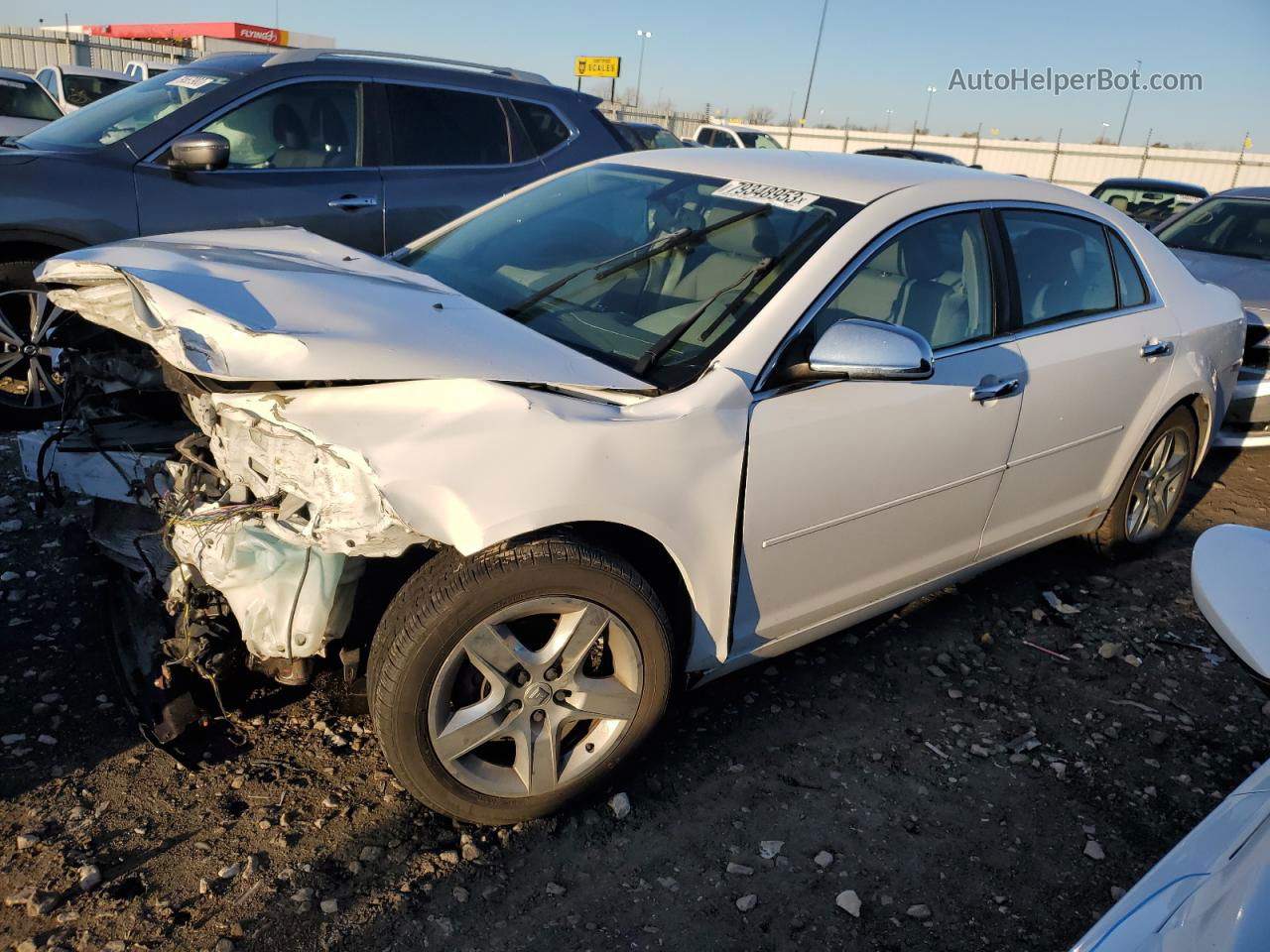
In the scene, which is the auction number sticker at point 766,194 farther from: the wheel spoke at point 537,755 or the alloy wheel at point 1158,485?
the alloy wheel at point 1158,485

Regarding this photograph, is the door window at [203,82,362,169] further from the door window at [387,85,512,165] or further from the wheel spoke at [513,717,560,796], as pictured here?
the wheel spoke at [513,717,560,796]

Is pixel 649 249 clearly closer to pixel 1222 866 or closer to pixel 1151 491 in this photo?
pixel 1222 866

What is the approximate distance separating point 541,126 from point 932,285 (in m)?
3.85

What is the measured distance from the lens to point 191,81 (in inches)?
208

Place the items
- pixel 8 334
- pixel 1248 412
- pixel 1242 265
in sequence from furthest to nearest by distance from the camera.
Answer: pixel 1242 265 → pixel 1248 412 → pixel 8 334

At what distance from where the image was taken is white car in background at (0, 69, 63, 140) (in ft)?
37.9

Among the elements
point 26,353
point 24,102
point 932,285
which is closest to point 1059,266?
point 932,285

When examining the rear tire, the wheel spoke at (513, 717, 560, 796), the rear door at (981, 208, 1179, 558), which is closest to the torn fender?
the wheel spoke at (513, 717, 560, 796)

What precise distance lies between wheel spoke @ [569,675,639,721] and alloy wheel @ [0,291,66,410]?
3477 millimetres

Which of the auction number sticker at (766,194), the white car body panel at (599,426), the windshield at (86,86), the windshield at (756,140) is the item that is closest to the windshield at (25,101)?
the windshield at (86,86)

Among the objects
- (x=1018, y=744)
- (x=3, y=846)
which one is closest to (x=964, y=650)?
(x=1018, y=744)

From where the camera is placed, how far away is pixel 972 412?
3.04 metres

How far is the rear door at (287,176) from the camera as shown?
191 inches

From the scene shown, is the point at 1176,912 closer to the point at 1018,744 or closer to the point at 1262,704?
the point at 1018,744
